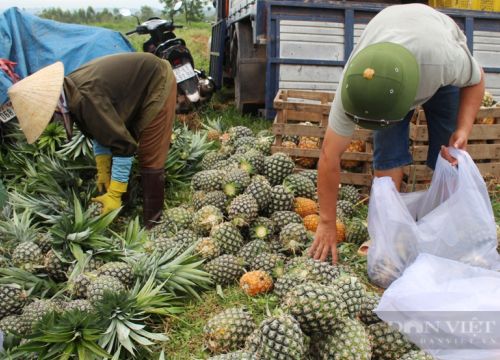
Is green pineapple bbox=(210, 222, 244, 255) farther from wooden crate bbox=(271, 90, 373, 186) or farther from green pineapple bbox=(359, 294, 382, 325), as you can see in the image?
wooden crate bbox=(271, 90, 373, 186)

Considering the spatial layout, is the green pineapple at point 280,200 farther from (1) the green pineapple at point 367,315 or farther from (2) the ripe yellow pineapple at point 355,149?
(1) the green pineapple at point 367,315

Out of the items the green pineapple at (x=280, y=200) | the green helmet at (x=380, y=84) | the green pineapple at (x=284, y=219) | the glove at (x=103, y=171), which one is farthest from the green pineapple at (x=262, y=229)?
the glove at (x=103, y=171)

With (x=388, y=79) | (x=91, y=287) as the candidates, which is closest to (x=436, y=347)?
(x=388, y=79)

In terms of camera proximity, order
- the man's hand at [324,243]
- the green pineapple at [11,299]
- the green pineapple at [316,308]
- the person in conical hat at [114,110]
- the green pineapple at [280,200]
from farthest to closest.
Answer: the green pineapple at [280,200] → the person in conical hat at [114,110] → the man's hand at [324,243] → the green pineapple at [11,299] → the green pineapple at [316,308]

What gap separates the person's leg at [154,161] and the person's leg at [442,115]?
1.98 metres

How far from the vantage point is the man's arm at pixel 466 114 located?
114 inches

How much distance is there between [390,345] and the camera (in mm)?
2279

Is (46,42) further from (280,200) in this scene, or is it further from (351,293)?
(351,293)

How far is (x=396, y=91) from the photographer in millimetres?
2203

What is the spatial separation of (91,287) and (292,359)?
4.17 ft

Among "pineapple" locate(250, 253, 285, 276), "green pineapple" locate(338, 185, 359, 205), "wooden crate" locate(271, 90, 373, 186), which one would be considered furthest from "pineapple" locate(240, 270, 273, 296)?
"wooden crate" locate(271, 90, 373, 186)

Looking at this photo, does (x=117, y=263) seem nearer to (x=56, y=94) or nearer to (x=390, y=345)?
(x=56, y=94)

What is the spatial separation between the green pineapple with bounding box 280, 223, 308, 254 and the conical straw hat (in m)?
1.73

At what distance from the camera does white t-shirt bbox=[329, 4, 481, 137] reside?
2.54 metres
